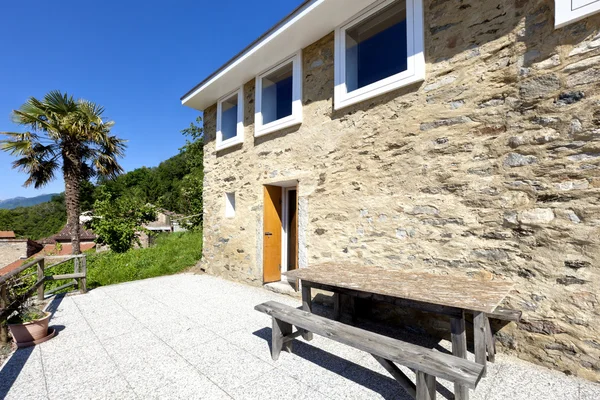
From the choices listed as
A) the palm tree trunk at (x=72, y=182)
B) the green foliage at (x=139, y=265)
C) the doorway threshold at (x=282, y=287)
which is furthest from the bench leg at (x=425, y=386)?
the palm tree trunk at (x=72, y=182)

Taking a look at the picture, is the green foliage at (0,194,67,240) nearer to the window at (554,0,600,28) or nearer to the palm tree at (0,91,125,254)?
the palm tree at (0,91,125,254)

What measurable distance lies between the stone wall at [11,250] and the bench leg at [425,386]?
2390 cm

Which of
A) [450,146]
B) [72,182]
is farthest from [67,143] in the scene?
[450,146]

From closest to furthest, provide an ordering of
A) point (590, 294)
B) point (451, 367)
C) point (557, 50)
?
point (451, 367), point (590, 294), point (557, 50)

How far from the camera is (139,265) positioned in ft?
26.1

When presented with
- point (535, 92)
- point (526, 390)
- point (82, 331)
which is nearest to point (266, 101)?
point (535, 92)

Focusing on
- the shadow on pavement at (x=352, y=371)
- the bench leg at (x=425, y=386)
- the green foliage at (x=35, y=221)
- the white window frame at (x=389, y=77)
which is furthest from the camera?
the green foliage at (x=35, y=221)

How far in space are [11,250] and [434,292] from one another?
24.1 meters

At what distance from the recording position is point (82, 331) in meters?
3.72

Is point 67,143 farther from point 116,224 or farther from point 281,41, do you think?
point 281,41

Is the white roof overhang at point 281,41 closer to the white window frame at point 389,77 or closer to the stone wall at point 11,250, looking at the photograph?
the white window frame at point 389,77

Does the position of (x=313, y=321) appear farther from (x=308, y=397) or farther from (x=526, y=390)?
(x=526, y=390)

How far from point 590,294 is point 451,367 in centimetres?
175

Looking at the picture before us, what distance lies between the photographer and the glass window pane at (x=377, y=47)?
12.7 ft
